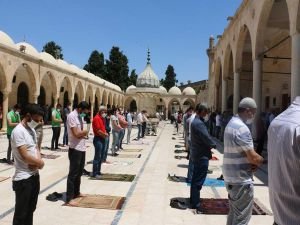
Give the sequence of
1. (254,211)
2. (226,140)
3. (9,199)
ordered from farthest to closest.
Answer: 1. (9,199)
2. (254,211)
3. (226,140)

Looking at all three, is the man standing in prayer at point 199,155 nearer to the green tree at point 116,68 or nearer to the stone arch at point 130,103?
the stone arch at point 130,103

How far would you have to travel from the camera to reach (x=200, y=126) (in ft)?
17.3

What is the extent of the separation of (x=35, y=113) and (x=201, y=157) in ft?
8.53

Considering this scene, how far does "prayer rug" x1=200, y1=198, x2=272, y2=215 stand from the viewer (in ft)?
16.9

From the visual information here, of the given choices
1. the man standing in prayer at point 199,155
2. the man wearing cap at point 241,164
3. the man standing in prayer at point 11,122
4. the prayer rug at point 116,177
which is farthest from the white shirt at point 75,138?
the man standing in prayer at point 11,122

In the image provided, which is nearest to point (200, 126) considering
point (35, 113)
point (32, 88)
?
point (35, 113)

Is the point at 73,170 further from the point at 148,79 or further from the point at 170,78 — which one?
the point at 170,78

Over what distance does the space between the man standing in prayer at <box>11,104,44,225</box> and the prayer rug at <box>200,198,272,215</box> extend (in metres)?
2.61

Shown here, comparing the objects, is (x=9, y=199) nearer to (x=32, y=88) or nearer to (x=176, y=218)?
(x=176, y=218)

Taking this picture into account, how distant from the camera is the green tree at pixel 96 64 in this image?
60.2 meters

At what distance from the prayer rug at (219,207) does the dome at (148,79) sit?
35552 mm

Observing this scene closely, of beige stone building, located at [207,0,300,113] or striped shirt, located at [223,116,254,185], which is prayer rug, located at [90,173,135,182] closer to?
striped shirt, located at [223,116,254,185]

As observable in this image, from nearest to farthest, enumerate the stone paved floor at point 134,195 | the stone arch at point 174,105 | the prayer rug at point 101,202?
1. the stone paved floor at point 134,195
2. the prayer rug at point 101,202
3. the stone arch at point 174,105

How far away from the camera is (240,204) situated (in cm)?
341
